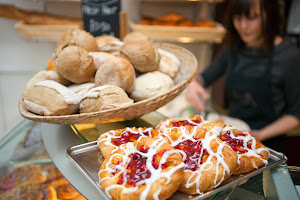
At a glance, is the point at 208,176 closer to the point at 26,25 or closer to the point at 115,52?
the point at 115,52

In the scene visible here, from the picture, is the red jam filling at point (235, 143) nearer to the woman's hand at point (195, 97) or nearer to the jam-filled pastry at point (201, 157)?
the jam-filled pastry at point (201, 157)

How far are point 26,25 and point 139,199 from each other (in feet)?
7.85

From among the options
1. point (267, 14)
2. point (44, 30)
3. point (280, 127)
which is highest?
point (267, 14)

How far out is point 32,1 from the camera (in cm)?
270

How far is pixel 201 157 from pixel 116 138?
1.09 feet

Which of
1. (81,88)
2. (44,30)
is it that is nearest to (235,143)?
(81,88)

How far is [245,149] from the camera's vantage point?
91 centimetres

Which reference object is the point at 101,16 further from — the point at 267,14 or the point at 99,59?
the point at 267,14

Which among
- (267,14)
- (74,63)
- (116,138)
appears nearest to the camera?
(116,138)

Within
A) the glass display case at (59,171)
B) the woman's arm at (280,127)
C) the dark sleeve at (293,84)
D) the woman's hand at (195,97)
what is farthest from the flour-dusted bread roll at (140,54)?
the dark sleeve at (293,84)

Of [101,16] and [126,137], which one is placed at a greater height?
[101,16]

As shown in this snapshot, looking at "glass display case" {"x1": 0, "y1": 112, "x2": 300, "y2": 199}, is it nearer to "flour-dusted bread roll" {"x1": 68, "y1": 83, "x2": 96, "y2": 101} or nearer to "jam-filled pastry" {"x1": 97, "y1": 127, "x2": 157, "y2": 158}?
"jam-filled pastry" {"x1": 97, "y1": 127, "x2": 157, "y2": 158}

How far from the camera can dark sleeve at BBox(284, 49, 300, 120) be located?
1914mm

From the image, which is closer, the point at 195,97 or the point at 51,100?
the point at 51,100
